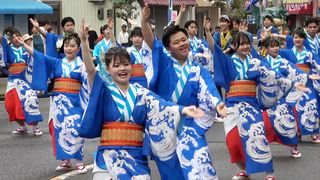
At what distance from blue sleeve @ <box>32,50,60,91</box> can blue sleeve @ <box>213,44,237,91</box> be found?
217 centimetres

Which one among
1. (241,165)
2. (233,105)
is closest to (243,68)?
(233,105)

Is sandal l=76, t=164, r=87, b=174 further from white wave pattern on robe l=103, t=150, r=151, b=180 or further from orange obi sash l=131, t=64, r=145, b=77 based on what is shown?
white wave pattern on robe l=103, t=150, r=151, b=180

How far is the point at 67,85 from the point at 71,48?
46 cm

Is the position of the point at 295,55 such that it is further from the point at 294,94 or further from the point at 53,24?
the point at 53,24

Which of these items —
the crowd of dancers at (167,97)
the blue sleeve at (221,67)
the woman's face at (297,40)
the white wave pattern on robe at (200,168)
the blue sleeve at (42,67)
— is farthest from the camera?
the woman's face at (297,40)

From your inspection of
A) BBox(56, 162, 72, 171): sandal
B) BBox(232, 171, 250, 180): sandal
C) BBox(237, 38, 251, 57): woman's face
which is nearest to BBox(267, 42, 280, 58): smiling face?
BBox(237, 38, 251, 57): woman's face

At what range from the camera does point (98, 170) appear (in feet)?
15.9

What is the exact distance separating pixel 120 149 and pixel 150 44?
117 cm

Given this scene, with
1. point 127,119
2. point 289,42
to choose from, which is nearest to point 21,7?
point 289,42

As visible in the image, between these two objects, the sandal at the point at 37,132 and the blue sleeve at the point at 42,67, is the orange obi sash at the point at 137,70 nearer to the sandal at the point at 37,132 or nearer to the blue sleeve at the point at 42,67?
the blue sleeve at the point at 42,67

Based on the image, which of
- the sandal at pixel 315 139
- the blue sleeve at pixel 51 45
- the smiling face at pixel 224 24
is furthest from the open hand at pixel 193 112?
the smiling face at pixel 224 24

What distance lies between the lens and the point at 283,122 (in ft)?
26.9

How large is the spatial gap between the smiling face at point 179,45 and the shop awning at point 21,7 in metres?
14.4

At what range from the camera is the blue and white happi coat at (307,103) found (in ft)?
30.5
